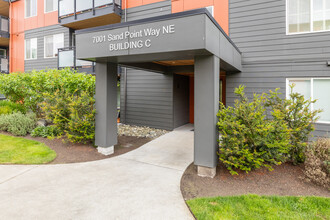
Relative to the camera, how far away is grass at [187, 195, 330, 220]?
10.6ft

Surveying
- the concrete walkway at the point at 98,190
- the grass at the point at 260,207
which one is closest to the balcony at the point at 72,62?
the concrete walkway at the point at 98,190

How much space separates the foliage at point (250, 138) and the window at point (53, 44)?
501 inches

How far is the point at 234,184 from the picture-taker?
430 cm

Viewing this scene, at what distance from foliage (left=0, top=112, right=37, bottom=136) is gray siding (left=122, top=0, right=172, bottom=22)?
6.70 metres

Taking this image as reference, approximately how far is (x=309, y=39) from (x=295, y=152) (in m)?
4.66

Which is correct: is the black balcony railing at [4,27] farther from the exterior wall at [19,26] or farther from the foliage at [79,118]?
the foliage at [79,118]

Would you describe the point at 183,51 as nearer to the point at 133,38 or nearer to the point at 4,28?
the point at 133,38

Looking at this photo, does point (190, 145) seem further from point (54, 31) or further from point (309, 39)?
point (54, 31)

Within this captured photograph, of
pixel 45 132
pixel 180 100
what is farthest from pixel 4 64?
pixel 180 100

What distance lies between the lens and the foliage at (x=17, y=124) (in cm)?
790

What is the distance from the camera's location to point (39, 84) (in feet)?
28.3

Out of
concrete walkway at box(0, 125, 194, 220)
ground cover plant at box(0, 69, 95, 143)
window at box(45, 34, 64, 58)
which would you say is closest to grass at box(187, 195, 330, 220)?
concrete walkway at box(0, 125, 194, 220)

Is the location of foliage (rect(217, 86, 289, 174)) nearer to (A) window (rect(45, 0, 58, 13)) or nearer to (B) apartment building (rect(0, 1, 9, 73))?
(A) window (rect(45, 0, 58, 13))

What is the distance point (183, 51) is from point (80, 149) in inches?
176
